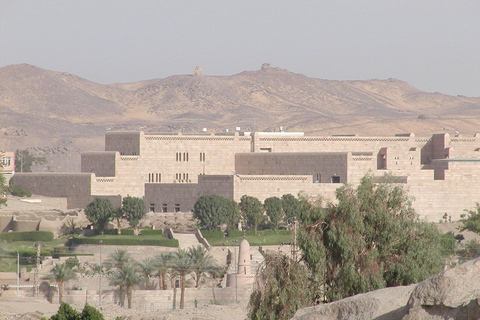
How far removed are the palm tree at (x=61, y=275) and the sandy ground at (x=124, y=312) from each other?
493cm

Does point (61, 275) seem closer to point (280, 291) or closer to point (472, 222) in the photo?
point (280, 291)

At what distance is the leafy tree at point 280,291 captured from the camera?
1085 inches

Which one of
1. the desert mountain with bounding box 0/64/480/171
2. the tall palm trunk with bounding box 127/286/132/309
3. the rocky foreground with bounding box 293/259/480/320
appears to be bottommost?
the tall palm trunk with bounding box 127/286/132/309

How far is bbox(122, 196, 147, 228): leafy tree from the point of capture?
62281 mm

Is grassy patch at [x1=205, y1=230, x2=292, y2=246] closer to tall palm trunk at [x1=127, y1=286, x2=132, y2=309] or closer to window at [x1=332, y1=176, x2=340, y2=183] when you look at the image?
window at [x1=332, y1=176, x2=340, y2=183]

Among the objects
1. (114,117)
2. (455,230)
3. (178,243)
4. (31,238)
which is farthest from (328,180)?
(114,117)

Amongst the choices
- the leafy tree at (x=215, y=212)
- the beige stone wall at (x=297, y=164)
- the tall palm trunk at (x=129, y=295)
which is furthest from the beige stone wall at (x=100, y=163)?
the tall palm trunk at (x=129, y=295)

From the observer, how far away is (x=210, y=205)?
61375 millimetres

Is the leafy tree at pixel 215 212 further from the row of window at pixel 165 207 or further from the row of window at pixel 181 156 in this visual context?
the row of window at pixel 181 156

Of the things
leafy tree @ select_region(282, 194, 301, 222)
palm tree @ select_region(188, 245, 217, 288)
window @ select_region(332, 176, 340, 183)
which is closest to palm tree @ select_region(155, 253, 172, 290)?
palm tree @ select_region(188, 245, 217, 288)

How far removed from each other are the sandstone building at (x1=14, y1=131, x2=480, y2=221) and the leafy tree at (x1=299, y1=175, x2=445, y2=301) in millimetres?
35956

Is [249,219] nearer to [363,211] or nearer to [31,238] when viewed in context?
[31,238]

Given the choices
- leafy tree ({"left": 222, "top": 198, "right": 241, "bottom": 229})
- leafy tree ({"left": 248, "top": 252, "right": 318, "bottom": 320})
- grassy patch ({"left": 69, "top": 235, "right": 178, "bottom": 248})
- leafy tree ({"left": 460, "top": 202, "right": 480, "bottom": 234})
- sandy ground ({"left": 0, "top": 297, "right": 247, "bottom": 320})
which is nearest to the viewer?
leafy tree ({"left": 248, "top": 252, "right": 318, "bottom": 320})

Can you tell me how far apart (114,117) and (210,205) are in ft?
390
